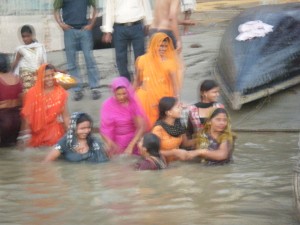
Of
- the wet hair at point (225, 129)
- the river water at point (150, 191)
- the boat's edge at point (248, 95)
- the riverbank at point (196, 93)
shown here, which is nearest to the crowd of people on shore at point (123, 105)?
the wet hair at point (225, 129)

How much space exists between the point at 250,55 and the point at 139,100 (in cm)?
236

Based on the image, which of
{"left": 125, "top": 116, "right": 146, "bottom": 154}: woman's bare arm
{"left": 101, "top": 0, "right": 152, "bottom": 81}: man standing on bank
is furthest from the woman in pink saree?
{"left": 101, "top": 0, "right": 152, "bottom": 81}: man standing on bank

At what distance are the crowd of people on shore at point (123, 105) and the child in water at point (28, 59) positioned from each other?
0.04 ft

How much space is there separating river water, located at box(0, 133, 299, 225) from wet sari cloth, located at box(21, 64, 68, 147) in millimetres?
250

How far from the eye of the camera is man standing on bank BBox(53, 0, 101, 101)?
10586mm

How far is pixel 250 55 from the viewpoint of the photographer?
35.2 ft

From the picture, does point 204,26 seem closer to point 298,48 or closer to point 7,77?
point 298,48

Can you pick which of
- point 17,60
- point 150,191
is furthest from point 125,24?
point 150,191

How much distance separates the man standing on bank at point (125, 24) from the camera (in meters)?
10.2

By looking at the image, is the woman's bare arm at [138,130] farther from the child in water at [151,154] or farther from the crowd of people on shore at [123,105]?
the child in water at [151,154]

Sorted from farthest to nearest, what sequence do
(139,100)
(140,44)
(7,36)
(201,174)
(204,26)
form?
(204,26), (7,36), (140,44), (139,100), (201,174)

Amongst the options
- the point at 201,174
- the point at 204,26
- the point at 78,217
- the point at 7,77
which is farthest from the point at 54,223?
the point at 204,26

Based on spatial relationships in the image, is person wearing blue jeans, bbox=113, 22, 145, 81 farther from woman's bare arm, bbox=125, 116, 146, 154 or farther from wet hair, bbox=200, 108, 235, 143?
wet hair, bbox=200, 108, 235, 143

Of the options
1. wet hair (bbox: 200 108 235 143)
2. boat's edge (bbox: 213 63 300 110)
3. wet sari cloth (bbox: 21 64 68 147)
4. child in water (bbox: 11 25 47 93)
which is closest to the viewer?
wet hair (bbox: 200 108 235 143)
